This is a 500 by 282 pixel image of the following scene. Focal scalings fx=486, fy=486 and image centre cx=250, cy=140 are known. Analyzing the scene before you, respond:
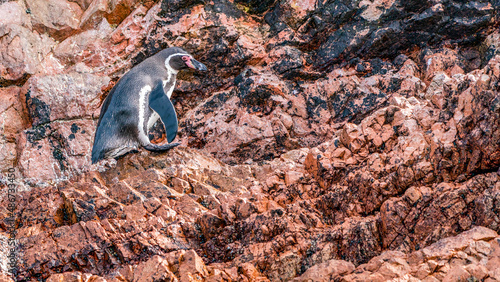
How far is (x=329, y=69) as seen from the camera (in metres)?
7.19

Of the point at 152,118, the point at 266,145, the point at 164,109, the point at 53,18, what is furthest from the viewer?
the point at 53,18

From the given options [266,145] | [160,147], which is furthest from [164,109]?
[266,145]

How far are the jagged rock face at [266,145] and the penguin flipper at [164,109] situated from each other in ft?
0.93

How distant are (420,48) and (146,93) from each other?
3.96 m

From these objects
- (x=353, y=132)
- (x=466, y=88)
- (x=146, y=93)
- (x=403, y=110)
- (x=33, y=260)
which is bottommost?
(x=33, y=260)

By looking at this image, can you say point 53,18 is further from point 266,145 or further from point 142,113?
point 266,145

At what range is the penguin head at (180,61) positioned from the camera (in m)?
6.96

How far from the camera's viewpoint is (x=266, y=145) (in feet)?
21.7

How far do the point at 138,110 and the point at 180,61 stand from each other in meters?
1.05

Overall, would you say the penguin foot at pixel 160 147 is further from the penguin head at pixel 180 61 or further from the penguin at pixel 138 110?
the penguin head at pixel 180 61

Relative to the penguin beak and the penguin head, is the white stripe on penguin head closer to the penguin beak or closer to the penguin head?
the penguin head

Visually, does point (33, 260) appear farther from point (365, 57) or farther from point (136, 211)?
point (365, 57)

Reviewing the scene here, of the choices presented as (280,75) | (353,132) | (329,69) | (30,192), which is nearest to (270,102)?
(280,75)

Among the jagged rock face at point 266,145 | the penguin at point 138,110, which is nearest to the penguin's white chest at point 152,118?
the penguin at point 138,110
